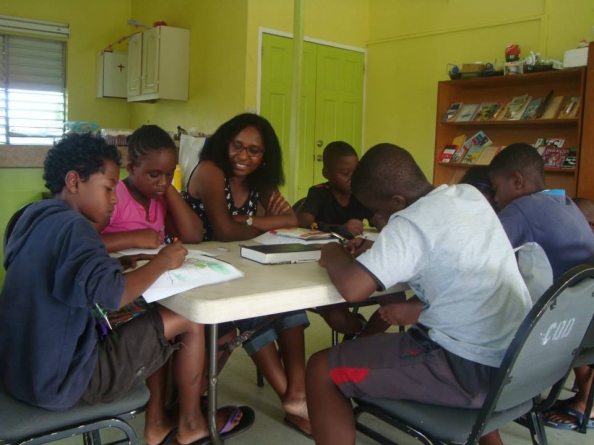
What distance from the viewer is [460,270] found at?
126cm

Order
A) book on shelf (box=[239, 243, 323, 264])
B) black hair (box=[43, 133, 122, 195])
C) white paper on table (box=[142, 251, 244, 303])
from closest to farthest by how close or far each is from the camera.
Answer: white paper on table (box=[142, 251, 244, 303]) < black hair (box=[43, 133, 122, 195]) < book on shelf (box=[239, 243, 323, 264])

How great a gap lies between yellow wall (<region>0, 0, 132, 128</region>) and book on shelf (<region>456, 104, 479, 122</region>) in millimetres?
4224

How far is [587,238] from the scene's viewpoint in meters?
1.77

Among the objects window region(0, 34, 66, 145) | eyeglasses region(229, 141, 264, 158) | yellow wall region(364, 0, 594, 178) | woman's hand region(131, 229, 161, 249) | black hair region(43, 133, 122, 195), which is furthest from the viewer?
window region(0, 34, 66, 145)

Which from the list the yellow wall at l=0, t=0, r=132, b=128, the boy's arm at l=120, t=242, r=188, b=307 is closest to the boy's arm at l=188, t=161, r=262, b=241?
the boy's arm at l=120, t=242, r=188, b=307

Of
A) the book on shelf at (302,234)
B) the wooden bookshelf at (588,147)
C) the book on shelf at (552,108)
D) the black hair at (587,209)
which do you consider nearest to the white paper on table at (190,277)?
the book on shelf at (302,234)

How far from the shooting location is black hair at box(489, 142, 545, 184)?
1.96 meters

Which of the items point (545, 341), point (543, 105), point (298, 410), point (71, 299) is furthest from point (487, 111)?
point (71, 299)

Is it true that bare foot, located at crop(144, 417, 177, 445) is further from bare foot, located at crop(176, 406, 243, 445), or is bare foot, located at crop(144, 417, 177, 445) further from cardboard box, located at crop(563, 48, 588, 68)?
cardboard box, located at crop(563, 48, 588, 68)

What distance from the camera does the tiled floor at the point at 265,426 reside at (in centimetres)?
200

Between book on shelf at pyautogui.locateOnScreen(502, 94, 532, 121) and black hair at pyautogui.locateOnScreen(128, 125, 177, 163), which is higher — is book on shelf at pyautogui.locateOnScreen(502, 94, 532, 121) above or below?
above

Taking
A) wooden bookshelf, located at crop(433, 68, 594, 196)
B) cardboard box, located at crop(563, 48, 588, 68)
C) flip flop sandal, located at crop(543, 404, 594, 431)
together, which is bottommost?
flip flop sandal, located at crop(543, 404, 594, 431)

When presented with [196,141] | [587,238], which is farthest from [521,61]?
[587,238]

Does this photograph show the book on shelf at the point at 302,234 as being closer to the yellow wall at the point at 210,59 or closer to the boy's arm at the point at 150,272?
the boy's arm at the point at 150,272
